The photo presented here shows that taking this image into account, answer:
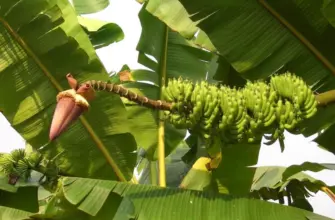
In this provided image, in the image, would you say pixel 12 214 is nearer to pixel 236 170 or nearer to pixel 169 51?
pixel 236 170

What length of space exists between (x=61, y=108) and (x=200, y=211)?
2.37 feet

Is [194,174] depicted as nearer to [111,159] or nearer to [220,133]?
[111,159]

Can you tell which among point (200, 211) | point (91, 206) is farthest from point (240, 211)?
point (91, 206)

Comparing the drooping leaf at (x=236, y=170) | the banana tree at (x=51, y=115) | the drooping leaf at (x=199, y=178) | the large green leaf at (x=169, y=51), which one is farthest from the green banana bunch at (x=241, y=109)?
the large green leaf at (x=169, y=51)

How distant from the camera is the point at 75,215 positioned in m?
1.92

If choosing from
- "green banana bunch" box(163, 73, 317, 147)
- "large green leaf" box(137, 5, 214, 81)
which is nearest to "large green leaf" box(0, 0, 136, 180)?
"large green leaf" box(137, 5, 214, 81)

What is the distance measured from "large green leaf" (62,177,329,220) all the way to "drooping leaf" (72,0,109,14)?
1.54 meters

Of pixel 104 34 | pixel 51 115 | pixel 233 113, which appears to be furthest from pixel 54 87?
pixel 233 113

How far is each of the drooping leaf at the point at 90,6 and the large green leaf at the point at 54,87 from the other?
28.7 inches

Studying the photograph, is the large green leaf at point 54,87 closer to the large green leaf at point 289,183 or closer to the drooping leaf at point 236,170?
the drooping leaf at point 236,170

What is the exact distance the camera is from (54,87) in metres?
2.25

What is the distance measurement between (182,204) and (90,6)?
174 cm

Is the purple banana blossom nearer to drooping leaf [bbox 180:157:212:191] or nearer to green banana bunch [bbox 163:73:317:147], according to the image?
green banana bunch [bbox 163:73:317:147]

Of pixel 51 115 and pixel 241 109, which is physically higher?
pixel 241 109
